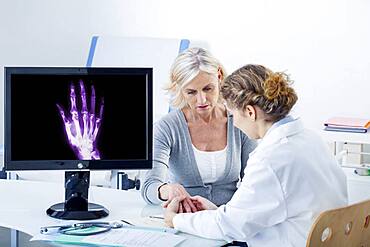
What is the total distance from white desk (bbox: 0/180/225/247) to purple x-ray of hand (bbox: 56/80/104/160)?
0.21m

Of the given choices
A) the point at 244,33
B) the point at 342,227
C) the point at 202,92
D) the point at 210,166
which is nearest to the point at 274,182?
the point at 342,227

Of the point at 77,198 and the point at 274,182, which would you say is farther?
the point at 77,198

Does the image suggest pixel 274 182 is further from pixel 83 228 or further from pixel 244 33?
pixel 244 33

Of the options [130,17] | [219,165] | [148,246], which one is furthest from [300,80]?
[148,246]

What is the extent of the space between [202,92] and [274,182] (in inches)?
29.9

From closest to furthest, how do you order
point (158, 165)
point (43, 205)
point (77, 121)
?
point (77, 121) → point (43, 205) → point (158, 165)

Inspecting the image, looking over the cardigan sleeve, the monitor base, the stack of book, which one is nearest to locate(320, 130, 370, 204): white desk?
the stack of book

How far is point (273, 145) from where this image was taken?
1782 mm

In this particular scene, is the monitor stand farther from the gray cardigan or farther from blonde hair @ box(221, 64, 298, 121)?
blonde hair @ box(221, 64, 298, 121)

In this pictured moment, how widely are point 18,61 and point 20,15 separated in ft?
0.92

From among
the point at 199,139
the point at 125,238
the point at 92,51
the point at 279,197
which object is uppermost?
the point at 92,51

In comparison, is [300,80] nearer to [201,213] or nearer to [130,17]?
[130,17]

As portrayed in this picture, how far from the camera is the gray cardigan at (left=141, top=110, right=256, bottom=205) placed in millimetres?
2357

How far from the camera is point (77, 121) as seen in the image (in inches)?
78.7
